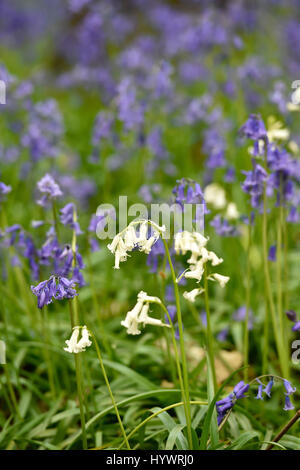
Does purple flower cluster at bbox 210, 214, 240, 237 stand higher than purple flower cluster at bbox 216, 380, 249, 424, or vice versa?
purple flower cluster at bbox 210, 214, 240, 237

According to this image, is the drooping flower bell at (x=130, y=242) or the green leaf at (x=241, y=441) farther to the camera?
the green leaf at (x=241, y=441)

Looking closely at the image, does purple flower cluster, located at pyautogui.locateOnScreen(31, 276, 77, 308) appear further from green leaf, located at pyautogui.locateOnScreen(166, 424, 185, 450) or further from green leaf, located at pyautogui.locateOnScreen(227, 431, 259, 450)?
green leaf, located at pyautogui.locateOnScreen(227, 431, 259, 450)

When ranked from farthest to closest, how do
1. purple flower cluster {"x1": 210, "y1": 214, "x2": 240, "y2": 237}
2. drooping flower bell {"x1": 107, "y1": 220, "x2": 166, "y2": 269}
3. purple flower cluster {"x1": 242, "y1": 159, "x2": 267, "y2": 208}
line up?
purple flower cluster {"x1": 210, "y1": 214, "x2": 240, "y2": 237}
purple flower cluster {"x1": 242, "y1": 159, "x2": 267, "y2": 208}
drooping flower bell {"x1": 107, "y1": 220, "x2": 166, "y2": 269}

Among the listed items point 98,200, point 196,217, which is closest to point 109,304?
point 196,217

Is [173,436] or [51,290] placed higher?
[51,290]

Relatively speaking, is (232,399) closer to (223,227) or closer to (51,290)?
(51,290)

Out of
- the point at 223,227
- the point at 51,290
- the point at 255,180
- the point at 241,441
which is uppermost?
the point at 255,180

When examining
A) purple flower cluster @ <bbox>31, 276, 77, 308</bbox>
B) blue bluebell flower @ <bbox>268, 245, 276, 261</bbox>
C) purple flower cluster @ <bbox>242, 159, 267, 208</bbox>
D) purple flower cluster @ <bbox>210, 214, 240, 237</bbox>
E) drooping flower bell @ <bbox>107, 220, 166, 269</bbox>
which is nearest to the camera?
drooping flower bell @ <bbox>107, 220, 166, 269</bbox>

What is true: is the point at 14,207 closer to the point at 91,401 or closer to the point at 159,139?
the point at 159,139

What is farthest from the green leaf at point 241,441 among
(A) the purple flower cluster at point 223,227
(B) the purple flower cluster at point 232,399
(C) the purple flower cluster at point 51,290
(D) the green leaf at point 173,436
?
(A) the purple flower cluster at point 223,227

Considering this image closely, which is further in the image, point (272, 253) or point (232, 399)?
point (272, 253)

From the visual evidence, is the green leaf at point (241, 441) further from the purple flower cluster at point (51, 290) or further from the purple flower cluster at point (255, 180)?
the purple flower cluster at point (255, 180)

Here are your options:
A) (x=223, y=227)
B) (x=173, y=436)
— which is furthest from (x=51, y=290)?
(x=223, y=227)

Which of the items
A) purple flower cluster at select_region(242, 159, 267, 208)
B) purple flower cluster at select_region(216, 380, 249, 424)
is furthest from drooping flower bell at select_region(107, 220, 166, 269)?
purple flower cluster at select_region(242, 159, 267, 208)
